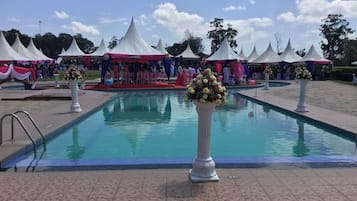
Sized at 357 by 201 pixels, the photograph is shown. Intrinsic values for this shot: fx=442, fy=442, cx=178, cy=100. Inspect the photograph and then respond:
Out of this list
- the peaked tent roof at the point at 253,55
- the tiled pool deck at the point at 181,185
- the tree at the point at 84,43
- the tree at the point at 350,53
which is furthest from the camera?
the tree at the point at 84,43

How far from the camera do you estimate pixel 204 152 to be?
602 cm

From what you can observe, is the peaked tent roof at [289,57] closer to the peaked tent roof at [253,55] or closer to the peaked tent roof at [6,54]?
the peaked tent roof at [253,55]

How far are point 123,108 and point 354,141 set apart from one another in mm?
10514

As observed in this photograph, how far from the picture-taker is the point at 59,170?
22.9 ft

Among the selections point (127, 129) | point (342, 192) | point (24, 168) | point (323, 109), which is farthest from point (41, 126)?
point (323, 109)

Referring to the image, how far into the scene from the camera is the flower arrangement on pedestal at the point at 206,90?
231 inches

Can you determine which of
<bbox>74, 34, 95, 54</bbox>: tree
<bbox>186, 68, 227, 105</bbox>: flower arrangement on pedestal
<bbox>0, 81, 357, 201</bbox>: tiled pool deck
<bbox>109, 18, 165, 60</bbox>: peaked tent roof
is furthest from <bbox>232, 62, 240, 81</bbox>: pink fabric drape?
<bbox>74, 34, 95, 54</bbox>: tree

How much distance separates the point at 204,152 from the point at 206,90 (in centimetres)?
86

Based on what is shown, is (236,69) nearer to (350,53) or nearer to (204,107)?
(204,107)

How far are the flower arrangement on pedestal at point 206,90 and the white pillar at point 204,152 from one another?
8cm

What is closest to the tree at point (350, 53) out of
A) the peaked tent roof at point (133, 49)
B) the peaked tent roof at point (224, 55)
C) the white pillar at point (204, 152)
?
the peaked tent roof at point (224, 55)

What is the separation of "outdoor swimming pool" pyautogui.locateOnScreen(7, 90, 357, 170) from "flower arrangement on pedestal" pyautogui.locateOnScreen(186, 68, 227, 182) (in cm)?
124

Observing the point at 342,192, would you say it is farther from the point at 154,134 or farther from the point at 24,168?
the point at 154,134

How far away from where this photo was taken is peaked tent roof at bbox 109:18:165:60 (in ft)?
90.2
